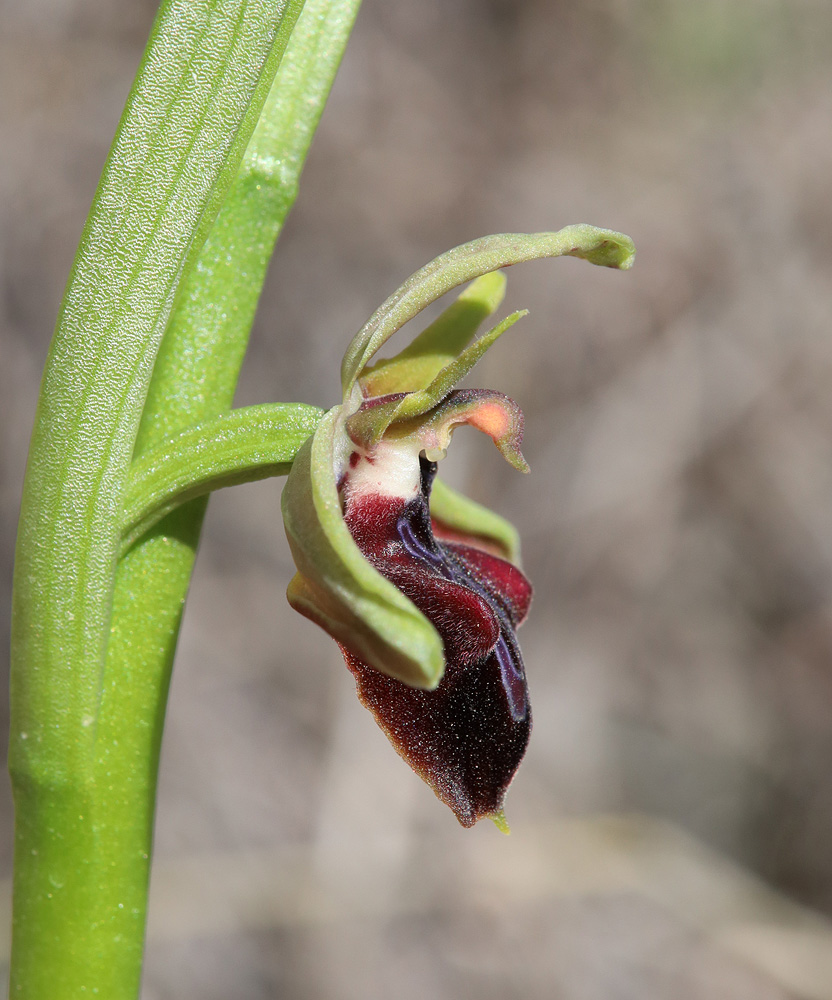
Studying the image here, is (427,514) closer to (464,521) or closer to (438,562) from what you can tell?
(438,562)

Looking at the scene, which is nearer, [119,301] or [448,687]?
[119,301]

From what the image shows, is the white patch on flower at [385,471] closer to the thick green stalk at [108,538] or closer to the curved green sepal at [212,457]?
the curved green sepal at [212,457]

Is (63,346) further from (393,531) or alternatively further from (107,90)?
(107,90)

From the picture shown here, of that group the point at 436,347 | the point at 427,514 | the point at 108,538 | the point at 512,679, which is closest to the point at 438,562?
the point at 427,514

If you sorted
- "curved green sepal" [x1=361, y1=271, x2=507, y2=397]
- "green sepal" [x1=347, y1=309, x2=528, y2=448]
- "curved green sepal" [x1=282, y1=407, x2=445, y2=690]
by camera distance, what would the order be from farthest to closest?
"curved green sepal" [x1=361, y1=271, x2=507, y2=397] → "green sepal" [x1=347, y1=309, x2=528, y2=448] → "curved green sepal" [x1=282, y1=407, x2=445, y2=690]

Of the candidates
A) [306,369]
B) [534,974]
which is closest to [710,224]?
[306,369]

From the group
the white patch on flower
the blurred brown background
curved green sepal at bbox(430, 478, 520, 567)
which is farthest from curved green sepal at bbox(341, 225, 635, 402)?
the blurred brown background

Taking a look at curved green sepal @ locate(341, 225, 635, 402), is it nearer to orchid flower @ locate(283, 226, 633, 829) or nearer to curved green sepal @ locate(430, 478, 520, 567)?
orchid flower @ locate(283, 226, 633, 829)
